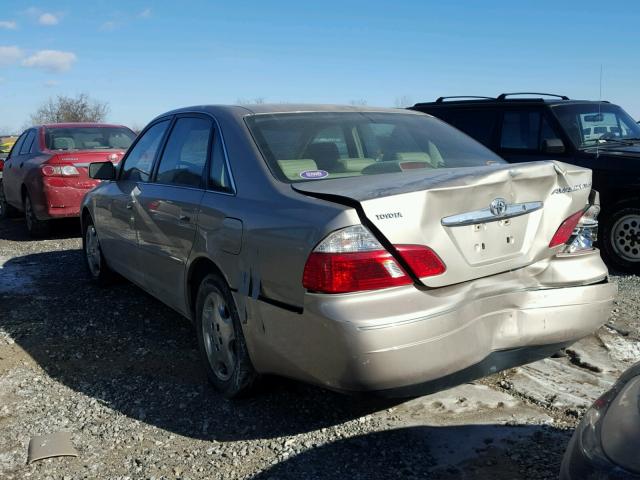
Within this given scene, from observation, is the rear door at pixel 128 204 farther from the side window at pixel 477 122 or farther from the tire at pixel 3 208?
the tire at pixel 3 208

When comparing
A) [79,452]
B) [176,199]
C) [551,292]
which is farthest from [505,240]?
[79,452]

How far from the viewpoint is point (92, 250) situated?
20.5ft

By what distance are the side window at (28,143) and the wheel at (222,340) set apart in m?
7.06

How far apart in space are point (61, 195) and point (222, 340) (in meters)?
5.82

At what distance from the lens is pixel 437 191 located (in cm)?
283

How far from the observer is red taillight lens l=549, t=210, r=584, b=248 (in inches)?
125

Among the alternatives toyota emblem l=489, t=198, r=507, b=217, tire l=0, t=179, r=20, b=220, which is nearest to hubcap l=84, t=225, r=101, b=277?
toyota emblem l=489, t=198, r=507, b=217

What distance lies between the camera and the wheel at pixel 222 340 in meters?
3.45

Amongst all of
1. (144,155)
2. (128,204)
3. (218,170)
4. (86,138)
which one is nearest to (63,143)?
(86,138)

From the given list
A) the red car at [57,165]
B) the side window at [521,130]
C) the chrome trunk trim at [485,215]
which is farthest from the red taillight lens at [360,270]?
the red car at [57,165]

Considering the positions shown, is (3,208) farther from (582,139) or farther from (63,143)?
→ (582,139)

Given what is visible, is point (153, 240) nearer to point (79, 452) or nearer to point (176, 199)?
point (176, 199)

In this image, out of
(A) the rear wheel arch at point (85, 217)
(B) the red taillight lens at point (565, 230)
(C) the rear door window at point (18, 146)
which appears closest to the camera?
(B) the red taillight lens at point (565, 230)

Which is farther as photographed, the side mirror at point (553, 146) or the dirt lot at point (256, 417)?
the side mirror at point (553, 146)
